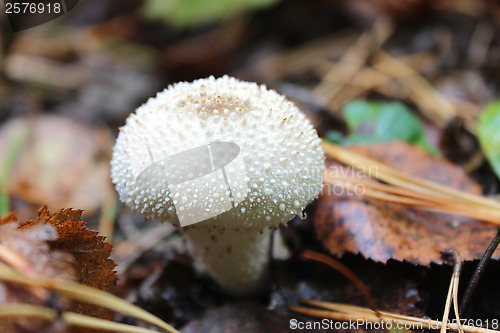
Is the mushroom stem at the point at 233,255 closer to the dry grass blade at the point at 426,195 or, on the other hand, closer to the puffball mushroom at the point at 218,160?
the puffball mushroom at the point at 218,160

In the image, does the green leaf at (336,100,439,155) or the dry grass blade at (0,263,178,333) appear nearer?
the dry grass blade at (0,263,178,333)

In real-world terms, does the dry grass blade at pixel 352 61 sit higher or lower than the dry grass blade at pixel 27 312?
higher

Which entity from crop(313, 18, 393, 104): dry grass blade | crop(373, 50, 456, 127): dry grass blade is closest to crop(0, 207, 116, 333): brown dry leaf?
crop(313, 18, 393, 104): dry grass blade

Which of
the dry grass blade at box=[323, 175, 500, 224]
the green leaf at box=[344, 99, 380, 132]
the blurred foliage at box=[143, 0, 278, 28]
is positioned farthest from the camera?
the blurred foliage at box=[143, 0, 278, 28]

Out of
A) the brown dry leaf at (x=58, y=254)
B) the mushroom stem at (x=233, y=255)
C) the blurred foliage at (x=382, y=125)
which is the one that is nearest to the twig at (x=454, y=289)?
the mushroom stem at (x=233, y=255)

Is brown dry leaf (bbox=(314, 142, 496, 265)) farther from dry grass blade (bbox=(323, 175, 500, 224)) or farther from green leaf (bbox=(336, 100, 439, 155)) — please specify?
green leaf (bbox=(336, 100, 439, 155))

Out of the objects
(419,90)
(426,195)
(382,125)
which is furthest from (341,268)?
(419,90)

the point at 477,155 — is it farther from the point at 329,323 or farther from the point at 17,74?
the point at 17,74

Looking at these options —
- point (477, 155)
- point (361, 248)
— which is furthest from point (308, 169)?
point (477, 155)
